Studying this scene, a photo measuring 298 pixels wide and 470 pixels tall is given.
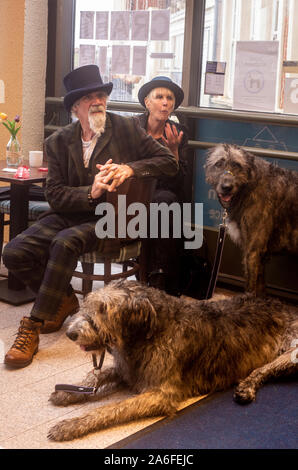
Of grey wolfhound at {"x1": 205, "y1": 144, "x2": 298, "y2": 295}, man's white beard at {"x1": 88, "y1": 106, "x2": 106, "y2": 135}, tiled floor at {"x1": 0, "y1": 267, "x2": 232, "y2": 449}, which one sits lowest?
tiled floor at {"x1": 0, "y1": 267, "x2": 232, "y2": 449}

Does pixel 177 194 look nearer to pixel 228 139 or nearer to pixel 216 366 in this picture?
pixel 228 139

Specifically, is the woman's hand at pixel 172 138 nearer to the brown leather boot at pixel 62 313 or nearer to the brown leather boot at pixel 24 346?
the brown leather boot at pixel 62 313

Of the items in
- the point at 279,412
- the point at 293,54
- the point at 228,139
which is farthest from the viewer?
the point at 228,139

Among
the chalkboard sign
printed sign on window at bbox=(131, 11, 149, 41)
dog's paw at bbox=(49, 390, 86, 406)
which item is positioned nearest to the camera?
dog's paw at bbox=(49, 390, 86, 406)

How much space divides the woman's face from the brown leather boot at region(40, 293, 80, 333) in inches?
58.0

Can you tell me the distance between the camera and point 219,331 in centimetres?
326

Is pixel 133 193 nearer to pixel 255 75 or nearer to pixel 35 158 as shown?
pixel 35 158

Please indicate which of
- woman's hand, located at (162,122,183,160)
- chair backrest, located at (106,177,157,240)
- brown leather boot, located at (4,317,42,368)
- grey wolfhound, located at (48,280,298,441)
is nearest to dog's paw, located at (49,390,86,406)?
grey wolfhound, located at (48,280,298,441)

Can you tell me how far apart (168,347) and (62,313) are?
3.54 ft

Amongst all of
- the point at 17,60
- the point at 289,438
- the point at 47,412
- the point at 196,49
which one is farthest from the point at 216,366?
the point at 17,60

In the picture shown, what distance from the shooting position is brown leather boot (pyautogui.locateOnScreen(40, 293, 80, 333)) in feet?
13.0

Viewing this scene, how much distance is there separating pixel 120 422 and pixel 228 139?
8.54ft

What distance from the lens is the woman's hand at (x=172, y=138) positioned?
15.3 ft

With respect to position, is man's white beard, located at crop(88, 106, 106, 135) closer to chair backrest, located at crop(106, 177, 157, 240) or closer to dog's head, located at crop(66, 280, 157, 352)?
chair backrest, located at crop(106, 177, 157, 240)
